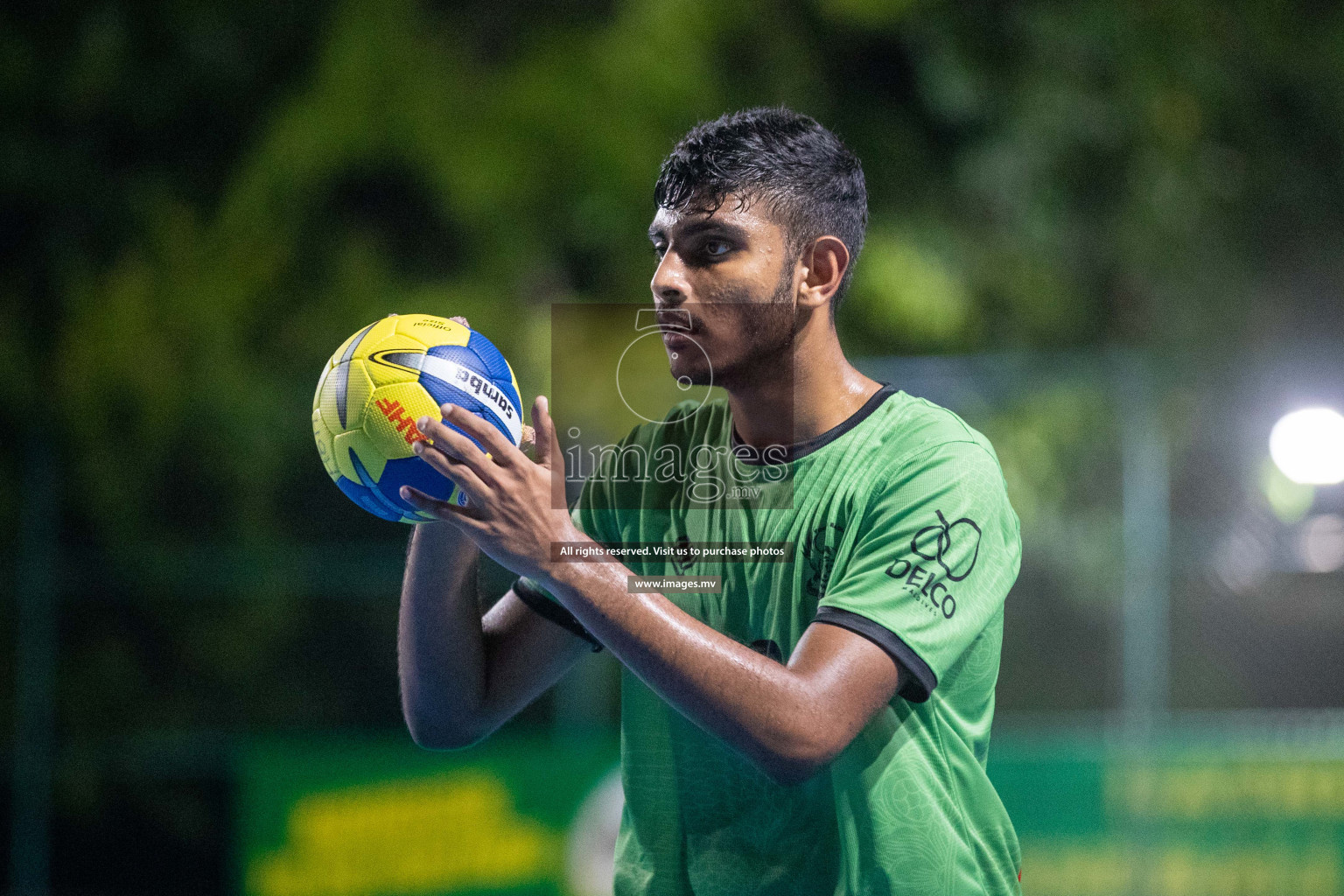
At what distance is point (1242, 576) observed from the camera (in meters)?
7.13

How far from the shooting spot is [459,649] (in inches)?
99.7

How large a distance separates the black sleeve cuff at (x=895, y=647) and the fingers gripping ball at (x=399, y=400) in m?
0.64

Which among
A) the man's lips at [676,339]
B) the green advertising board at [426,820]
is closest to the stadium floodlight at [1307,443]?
the green advertising board at [426,820]

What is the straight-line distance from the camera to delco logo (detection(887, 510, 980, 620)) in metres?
2.09

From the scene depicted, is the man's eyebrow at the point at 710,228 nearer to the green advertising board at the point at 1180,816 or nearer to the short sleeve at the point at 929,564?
the short sleeve at the point at 929,564

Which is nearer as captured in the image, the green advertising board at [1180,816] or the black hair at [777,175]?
the black hair at [777,175]

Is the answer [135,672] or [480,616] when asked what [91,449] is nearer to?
[135,672]

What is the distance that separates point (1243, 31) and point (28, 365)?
29.5 feet

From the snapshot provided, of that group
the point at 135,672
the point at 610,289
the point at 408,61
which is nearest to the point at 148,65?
the point at 408,61

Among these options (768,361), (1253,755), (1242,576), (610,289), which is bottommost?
(1253,755)

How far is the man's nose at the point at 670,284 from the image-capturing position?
7.72 feet

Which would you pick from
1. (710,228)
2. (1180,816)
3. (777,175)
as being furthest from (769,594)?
Answer: (1180,816)

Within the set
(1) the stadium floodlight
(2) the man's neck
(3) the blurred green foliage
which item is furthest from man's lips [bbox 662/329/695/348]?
(3) the blurred green foliage

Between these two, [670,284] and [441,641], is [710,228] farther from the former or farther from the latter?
[441,641]
